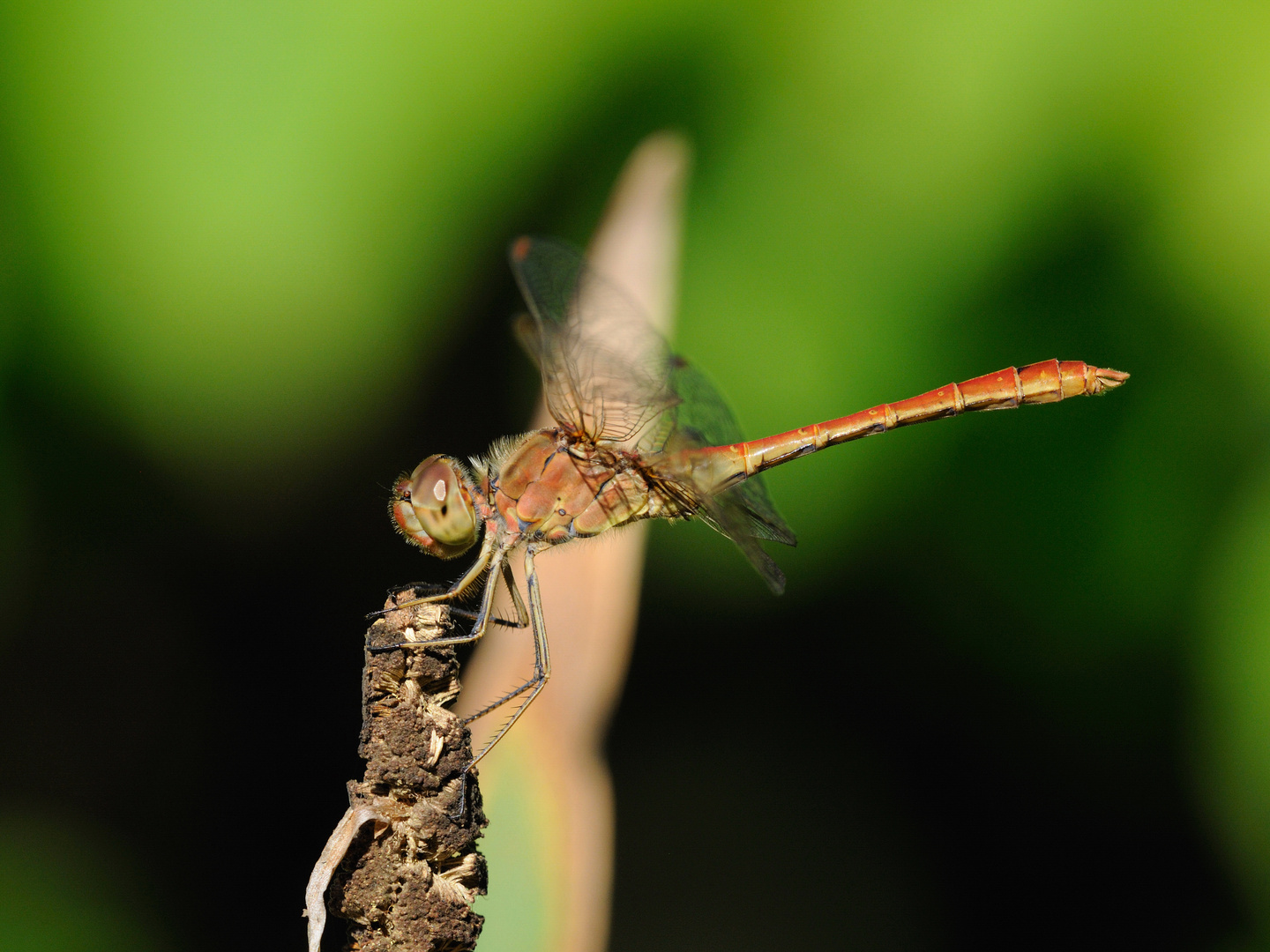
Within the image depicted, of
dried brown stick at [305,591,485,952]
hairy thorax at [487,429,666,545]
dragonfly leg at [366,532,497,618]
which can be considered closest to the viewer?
dried brown stick at [305,591,485,952]

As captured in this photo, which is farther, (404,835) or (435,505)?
(435,505)

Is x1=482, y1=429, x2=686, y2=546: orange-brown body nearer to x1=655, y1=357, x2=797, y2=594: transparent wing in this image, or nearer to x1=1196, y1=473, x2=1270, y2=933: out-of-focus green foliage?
x1=655, y1=357, x2=797, y2=594: transparent wing

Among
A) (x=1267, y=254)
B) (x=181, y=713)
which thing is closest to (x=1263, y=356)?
(x=1267, y=254)

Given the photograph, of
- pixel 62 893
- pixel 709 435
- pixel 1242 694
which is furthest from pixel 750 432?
pixel 62 893

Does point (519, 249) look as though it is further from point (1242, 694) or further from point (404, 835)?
point (1242, 694)

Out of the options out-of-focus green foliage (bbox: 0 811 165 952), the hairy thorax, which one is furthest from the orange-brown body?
out-of-focus green foliage (bbox: 0 811 165 952)

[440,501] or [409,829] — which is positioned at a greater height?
[440,501]

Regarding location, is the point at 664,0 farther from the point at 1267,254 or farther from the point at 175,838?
the point at 175,838

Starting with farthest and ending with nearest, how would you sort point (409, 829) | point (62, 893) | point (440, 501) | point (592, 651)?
1. point (592, 651)
2. point (62, 893)
3. point (440, 501)
4. point (409, 829)
